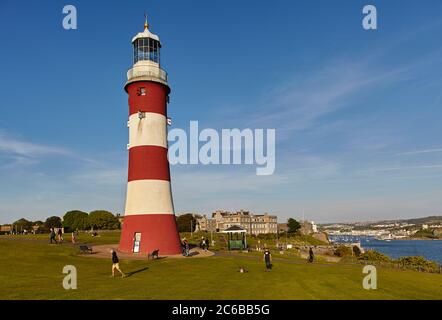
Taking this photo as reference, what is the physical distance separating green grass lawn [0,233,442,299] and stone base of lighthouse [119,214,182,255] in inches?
152

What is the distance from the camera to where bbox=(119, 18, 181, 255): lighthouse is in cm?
3303

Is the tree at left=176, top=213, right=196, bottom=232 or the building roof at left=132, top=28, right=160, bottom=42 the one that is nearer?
the building roof at left=132, top=28, right=160, bottom=42

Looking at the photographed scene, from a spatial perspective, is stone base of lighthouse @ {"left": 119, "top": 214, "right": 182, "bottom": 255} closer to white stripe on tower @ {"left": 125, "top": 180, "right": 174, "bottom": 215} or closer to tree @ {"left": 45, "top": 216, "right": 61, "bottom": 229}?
white stripe on tower @ {"left": 125, "top": 180, "right": 174, "bottom": 215}

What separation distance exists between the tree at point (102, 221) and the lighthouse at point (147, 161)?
8405 centimetres

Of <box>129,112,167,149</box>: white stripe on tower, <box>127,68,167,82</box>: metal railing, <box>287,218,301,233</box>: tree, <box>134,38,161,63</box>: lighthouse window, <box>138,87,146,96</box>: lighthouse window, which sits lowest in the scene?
<box>287,218,301,233</box>: tree

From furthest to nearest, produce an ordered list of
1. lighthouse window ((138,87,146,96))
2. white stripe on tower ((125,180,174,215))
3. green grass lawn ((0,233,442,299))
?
lighthouse window ((138,87,146,96))
white stripe on tower ((125,180,174,215))
green grass lawn ((0,233,442,299))

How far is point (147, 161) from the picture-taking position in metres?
33.4

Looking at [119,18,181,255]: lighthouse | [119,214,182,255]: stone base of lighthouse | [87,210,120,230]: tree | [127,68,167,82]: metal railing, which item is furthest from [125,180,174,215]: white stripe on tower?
[87,210,120,230]: tree

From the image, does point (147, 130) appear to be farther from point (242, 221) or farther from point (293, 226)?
point (293, 226)

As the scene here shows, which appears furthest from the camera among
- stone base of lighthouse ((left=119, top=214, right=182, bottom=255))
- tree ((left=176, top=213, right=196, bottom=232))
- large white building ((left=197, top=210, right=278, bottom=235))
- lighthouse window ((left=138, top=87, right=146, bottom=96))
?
large white building ((left=197, top=210, right=278, bottom=235))

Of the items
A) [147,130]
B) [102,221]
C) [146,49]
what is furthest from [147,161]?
[102,221]

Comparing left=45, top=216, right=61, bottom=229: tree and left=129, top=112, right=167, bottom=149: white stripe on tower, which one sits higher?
left=129, top=112, right=167, bottom=149: white stripe on tower
